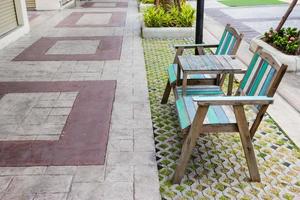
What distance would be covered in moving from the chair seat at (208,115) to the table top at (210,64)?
0.38m

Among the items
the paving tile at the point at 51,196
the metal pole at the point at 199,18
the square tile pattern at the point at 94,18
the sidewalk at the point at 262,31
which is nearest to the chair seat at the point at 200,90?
the sidewalk at the point at 262,31

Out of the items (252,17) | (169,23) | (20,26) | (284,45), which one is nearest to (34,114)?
(284,45)

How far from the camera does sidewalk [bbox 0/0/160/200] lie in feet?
10.2

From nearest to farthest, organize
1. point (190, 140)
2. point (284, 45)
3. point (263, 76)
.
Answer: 1. point (190, 140)
2. point (263, 76)
3. point (284, 45)

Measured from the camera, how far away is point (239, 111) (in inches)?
120

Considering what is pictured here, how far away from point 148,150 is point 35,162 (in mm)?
1170

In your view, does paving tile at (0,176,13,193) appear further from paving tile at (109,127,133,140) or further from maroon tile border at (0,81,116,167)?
paving tile at (109,127,133,140)

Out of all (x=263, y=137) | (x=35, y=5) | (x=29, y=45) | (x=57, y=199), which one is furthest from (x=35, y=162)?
(x=35, y=5)

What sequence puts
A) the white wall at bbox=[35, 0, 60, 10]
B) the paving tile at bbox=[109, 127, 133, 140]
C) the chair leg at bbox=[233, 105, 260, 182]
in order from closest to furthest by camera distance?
1. the chair leg at bbox=[233, 105, 260, 182]
2. the paving tile at bbox=[109, 127, 133, 140]
3. the white wall at bbox=[35, 0, 60, 10]

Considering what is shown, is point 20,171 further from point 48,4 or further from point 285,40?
point 48,4

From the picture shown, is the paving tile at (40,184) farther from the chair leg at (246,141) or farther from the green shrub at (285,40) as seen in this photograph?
the green shrub at (285,40)

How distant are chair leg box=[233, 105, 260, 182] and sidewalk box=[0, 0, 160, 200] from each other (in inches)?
34.6

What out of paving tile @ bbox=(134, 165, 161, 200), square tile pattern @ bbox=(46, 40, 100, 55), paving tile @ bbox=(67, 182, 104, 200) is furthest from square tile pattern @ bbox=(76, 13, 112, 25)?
paving tile @ bbox=(67, 182, 104, 200)

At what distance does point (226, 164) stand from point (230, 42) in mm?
1699
